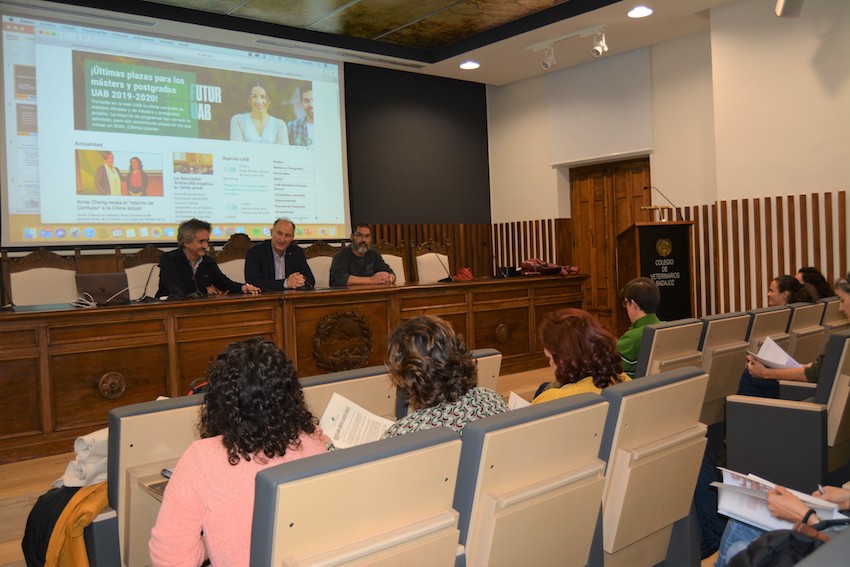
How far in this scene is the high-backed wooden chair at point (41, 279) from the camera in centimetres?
512

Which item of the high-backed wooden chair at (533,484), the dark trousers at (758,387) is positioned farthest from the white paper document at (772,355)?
the high-backed wooden chair at (533,484)

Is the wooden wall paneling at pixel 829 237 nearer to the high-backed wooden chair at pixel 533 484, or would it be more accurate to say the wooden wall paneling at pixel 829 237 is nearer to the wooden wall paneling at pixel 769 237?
the wooden wall paneling at pixel 769 237

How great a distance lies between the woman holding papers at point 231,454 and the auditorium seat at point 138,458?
36cm

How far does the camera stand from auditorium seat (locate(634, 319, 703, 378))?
3.08 meters

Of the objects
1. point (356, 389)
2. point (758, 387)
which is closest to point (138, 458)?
point (356, 389)

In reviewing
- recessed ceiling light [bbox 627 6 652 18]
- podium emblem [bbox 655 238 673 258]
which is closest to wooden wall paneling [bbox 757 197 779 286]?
podium emblem [bbox 655 238 673 258]

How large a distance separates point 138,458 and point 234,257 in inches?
175

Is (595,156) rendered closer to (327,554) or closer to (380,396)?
(380,396)

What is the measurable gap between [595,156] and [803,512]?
21.7 feet

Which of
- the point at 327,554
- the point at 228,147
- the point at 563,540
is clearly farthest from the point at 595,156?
the point at 327,554

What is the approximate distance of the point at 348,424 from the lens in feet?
6.41

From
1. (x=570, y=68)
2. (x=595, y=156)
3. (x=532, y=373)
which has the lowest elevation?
(x=532, y=373)

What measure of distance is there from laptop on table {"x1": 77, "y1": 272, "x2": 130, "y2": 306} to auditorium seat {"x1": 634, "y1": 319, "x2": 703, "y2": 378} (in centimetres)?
295

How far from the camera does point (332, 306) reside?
4.61 meters
